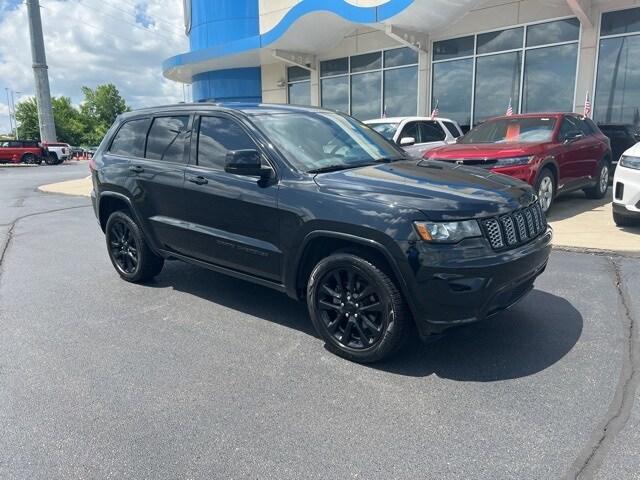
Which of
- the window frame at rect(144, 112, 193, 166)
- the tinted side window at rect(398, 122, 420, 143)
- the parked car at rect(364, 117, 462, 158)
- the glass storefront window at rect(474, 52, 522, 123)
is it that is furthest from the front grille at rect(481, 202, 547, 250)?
the glass storefront window at rect(474, 52, 522, 123)

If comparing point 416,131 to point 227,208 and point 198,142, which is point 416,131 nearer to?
point 198,142

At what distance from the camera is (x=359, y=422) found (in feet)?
9.55

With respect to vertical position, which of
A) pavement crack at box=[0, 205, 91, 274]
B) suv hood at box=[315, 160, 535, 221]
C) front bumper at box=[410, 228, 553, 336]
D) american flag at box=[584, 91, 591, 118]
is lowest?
pavement crack at box=[0, 205, 91, 274]

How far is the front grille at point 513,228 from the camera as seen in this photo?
3328 millimetres

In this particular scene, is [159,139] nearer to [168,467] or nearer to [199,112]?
[199,112]

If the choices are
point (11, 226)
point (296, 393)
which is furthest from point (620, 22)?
→ point (11, 226)

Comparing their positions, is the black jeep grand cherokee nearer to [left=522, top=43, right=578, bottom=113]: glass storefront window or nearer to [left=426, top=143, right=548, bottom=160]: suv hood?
[left=426, top=143, right=548, bottom=160]: suv hood

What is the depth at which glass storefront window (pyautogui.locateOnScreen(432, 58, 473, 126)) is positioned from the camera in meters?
15.6

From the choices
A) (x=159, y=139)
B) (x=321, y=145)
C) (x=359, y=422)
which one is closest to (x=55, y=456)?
(x=359, y=422)

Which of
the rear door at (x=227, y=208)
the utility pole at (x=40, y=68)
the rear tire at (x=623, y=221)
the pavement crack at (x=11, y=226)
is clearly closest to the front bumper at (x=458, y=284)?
the rear door at (x=227, y=208)

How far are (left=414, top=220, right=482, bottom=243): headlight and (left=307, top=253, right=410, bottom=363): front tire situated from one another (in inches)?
16.1

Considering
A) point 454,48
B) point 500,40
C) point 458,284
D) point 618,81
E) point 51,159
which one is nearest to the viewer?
point 458,284

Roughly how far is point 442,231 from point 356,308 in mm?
830

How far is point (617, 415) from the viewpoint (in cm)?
289
